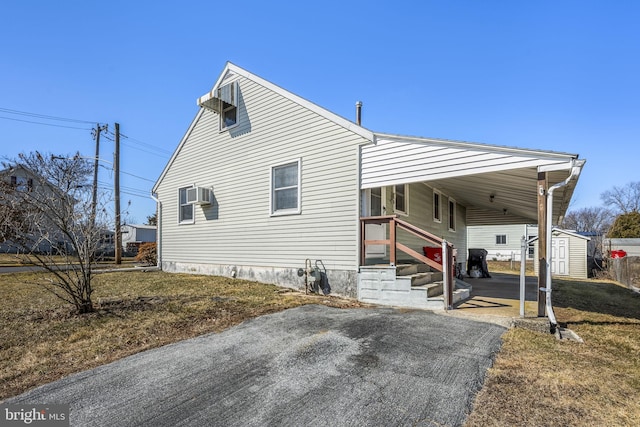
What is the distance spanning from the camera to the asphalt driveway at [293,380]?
247 cm

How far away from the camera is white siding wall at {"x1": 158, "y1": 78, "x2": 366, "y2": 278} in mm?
7293

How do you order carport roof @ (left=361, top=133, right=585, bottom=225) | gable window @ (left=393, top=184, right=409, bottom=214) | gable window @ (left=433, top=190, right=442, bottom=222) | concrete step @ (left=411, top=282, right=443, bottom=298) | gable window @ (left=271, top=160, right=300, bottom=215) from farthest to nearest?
gable window @ (left=433, top=190, right=442, bottom=222) → gable window @ (left=393, top=184, right=409, bottom=214) → gable window @ (left=271, top=160, right=300, bottom=215) → concrete step @ (left=411, top=282, right=443, bottom=298) → carport roof @ (left=361, top=133, right=585, bottom=225)

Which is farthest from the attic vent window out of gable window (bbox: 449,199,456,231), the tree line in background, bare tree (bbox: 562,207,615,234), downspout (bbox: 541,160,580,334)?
bare tree (bbox: 562,207,615,234)

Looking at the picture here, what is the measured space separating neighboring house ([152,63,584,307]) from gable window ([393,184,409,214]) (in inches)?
1.2

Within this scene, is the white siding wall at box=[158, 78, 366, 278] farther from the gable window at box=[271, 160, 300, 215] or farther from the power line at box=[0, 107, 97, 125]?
the power line at box=[0, 107, 97, 125]

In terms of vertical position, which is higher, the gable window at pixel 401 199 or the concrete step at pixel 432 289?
the gable window at pixel 401 199

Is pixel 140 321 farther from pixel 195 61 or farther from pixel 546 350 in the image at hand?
pixel 195 61

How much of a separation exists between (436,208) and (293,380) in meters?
9.67

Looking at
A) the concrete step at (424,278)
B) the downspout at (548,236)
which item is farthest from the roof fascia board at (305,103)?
the downspout at (548,236)

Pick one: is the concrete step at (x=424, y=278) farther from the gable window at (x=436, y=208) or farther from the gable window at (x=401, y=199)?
the gable window at (x=436, y=208)

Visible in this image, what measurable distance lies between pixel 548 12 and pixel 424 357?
8.19m

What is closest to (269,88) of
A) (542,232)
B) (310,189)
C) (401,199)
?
(310,189)

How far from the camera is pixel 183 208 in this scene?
11.7 metres

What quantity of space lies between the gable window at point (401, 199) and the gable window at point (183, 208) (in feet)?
23.2
